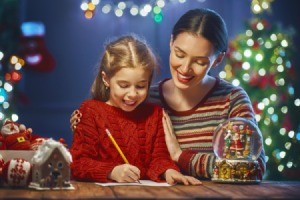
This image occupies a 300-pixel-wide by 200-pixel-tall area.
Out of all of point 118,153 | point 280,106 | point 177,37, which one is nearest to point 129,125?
point 118,153

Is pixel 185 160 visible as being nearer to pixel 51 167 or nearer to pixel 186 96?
pixel 186 96

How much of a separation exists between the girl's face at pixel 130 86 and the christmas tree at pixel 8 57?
102 inches

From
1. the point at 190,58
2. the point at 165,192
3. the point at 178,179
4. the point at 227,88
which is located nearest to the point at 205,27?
the point at 190,58

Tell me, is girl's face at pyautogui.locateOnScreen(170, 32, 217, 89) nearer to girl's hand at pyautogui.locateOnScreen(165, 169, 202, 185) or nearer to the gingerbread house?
girl's hand at pyautogui.locateOnScreen(165, 169, 202, 185)

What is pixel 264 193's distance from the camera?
2.31 m

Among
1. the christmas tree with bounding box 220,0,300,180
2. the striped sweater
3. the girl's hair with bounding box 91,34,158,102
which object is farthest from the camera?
the christmas tree with bounding box 220,0,300,180

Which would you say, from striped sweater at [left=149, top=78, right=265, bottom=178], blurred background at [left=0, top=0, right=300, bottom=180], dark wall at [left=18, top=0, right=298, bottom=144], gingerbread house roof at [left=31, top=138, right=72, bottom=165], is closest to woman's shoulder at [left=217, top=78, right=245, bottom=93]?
striped sweater at [left=149, top=78, right=265, bottom=178]

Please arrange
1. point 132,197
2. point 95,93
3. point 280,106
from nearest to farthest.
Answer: point 132,197
point 95,93
point 280,106

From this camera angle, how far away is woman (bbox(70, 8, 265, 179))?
295cm

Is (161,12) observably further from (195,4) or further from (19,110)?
(19,110)

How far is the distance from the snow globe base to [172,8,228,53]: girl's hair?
56 centimetres

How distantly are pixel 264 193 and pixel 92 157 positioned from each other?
2.59 feet

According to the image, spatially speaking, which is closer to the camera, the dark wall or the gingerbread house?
the gingerbread house

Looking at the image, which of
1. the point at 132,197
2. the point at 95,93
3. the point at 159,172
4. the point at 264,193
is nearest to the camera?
the point at 132,197
